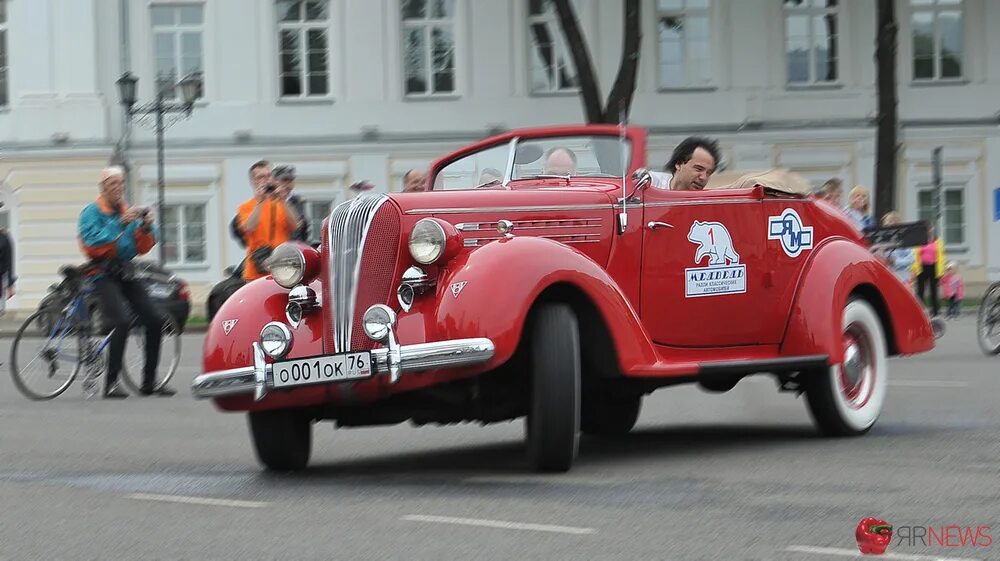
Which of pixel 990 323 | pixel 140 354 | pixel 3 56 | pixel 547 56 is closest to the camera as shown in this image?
pixel 140 354

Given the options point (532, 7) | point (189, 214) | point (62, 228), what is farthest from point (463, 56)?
point (62, 228)

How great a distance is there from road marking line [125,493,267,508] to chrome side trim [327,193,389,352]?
0.94 m

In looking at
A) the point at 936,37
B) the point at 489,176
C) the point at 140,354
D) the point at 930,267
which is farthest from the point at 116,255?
the point at 936,37

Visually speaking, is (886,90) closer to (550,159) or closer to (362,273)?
(550,159)

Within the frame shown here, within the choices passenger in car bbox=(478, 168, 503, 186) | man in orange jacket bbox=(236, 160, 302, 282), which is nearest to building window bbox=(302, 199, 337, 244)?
man in orange jacket bbox=(236, 160, 302, 282)

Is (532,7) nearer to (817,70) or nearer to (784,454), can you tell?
(817,70)

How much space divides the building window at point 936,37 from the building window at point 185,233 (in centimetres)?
1570

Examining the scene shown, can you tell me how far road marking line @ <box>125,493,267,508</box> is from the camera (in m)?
8.03

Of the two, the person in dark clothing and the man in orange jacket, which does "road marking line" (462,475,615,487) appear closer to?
the man in orange jacket

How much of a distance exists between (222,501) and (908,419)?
5050mm

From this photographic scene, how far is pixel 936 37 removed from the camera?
136 ft

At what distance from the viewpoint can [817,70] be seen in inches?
1618

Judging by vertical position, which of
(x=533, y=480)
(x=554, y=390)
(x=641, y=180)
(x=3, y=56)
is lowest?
(x=533, y=480)

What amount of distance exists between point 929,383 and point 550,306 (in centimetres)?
709
